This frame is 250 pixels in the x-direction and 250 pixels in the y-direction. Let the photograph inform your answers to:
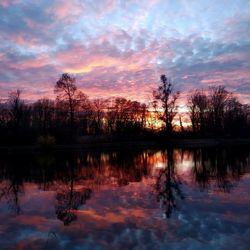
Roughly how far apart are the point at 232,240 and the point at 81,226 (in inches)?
165

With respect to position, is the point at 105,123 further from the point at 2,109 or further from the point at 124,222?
the point at 124,222

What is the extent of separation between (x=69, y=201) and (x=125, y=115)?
8327 cm

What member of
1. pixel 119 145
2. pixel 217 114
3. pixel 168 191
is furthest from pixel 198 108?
pixel 168 191

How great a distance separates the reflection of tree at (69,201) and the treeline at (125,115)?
4507 cm

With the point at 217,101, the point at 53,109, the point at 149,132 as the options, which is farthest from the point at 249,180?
the point at 53,109

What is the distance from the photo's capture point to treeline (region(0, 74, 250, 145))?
232ft

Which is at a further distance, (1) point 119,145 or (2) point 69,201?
(1) point 119,145

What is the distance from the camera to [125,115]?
318 feet

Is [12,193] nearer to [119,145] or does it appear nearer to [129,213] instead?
[129,213]

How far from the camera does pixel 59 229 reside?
379 inches

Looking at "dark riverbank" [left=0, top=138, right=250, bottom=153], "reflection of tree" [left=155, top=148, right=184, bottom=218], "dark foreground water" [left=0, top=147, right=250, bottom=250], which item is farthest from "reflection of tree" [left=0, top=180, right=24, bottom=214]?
"dark riverbank" [left=0, top=138, right=250, bottom=153]

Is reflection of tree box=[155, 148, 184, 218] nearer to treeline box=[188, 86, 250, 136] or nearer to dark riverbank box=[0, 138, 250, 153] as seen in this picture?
dark riverbank box=[0, 138, 250, 153]

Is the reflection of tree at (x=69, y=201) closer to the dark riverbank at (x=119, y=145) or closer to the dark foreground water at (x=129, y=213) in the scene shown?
the dark foreground water at (x=129, y=213)

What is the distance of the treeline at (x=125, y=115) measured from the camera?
70.7 metres
